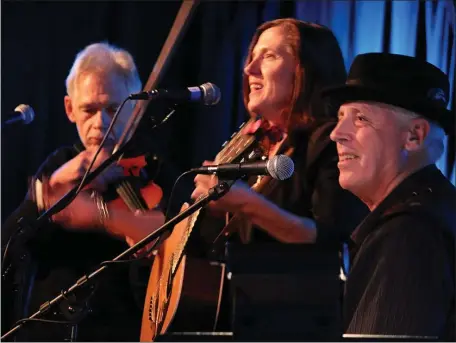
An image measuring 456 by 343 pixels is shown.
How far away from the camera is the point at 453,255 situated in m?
2.44

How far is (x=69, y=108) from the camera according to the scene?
3.25 m

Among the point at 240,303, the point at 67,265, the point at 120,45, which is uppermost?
the point at 120,45

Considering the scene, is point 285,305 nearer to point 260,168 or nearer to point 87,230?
point 260,168

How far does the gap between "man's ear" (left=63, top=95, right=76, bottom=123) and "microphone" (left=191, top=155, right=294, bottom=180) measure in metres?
1.22

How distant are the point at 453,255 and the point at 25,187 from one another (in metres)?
1.72

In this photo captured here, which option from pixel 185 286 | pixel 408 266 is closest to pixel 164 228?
pixel 185 286

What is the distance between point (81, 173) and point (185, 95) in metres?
0.74

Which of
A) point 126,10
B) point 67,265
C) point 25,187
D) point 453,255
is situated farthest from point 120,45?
point 453,255

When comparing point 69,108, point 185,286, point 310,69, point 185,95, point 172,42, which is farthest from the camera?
point 69,108

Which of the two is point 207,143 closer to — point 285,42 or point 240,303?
point 285,42

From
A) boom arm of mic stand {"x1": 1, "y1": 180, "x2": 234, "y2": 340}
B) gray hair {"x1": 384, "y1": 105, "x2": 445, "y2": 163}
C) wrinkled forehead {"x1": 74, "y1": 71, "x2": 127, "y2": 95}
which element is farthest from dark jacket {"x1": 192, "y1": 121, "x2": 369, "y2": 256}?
wrinkled forehead {"x1": 74, "y1": 71, "x2": 127, "y2": 95}

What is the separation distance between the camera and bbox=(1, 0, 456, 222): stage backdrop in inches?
118

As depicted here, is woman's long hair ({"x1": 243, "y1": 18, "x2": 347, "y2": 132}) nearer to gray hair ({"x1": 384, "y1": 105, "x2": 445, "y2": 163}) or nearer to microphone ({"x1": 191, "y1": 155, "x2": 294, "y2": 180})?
gray hair ({"x1": 384, "y1": 105, "x2": 445, "y2": 163})

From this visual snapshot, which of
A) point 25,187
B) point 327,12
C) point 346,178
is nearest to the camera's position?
point 346,178
